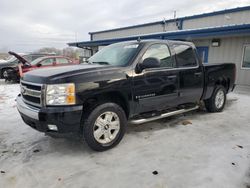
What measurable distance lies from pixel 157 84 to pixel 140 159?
1497 millimetres

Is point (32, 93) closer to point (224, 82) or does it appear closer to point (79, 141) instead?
point (79, 141)

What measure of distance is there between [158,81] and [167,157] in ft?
4.79

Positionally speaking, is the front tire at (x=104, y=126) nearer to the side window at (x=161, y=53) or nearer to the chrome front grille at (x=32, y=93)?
the chrome front grille at (x=32, y=93)

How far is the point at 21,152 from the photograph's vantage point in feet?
11.4

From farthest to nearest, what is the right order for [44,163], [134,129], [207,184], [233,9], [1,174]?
[233,9], [134,129], [44,163], [1,174], [207,184]

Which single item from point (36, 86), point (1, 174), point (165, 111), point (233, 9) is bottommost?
point (1, 174)

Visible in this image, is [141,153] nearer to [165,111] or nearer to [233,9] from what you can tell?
[165,111]

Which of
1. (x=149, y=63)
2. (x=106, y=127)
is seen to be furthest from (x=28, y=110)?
(x=149, y=63)

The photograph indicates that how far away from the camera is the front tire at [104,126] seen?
324cm

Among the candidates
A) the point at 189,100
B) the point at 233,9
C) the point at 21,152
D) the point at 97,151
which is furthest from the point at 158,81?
the point at 233,9

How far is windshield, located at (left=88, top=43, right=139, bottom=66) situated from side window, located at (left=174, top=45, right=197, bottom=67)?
42.9 inches

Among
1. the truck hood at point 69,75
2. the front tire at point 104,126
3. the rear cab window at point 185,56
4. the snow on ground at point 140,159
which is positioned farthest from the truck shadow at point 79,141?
the rear cab window at point 185,56

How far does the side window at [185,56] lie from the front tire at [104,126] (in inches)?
75.9

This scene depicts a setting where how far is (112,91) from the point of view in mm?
3422
